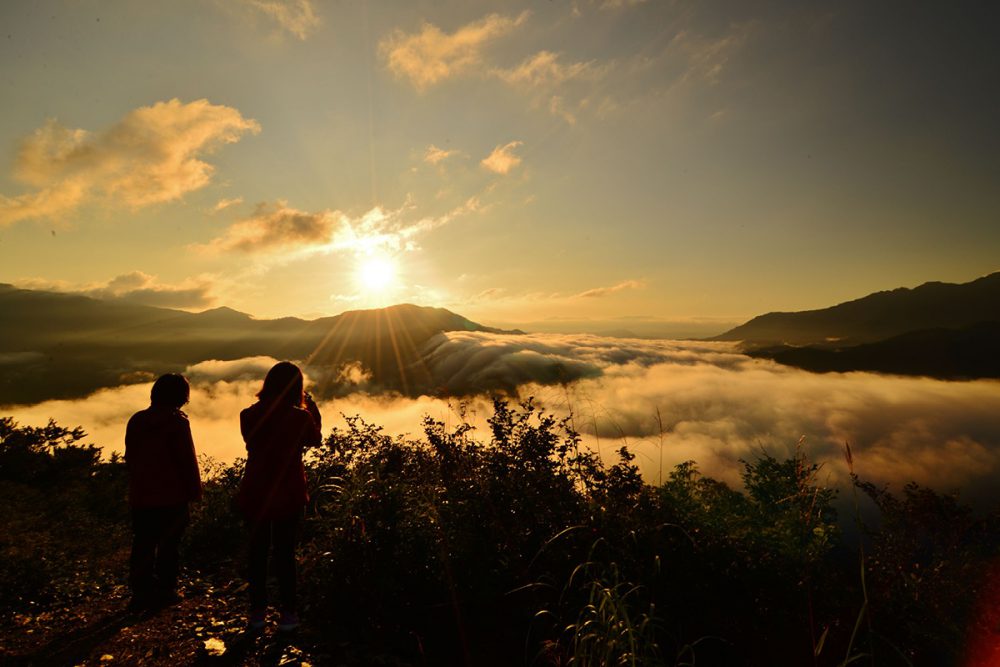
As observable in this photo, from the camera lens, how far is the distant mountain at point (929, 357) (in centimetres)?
16075

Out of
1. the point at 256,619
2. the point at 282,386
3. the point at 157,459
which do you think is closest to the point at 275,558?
the point at 256,619

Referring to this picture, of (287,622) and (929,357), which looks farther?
(929,357)

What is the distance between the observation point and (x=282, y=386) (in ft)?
12.7

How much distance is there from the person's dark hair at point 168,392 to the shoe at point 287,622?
233cm

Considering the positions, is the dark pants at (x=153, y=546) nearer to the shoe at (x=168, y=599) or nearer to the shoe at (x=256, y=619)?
the shoe at (x=168, y=599)

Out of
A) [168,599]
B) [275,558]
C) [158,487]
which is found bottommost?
[168,599]

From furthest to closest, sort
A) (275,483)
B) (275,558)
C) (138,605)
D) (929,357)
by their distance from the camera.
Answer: (929,357), (138,605), (275,558), (275,483)

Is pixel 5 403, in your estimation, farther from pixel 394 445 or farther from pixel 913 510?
pixel 913 510

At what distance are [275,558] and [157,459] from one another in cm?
162

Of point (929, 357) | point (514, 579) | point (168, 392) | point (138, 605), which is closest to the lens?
point (514, 579)

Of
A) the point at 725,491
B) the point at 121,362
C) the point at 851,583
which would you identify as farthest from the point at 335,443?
the point at 121,362

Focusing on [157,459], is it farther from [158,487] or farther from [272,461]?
[272,461]

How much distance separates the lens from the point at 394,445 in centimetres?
918

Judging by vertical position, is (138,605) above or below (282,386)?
below
